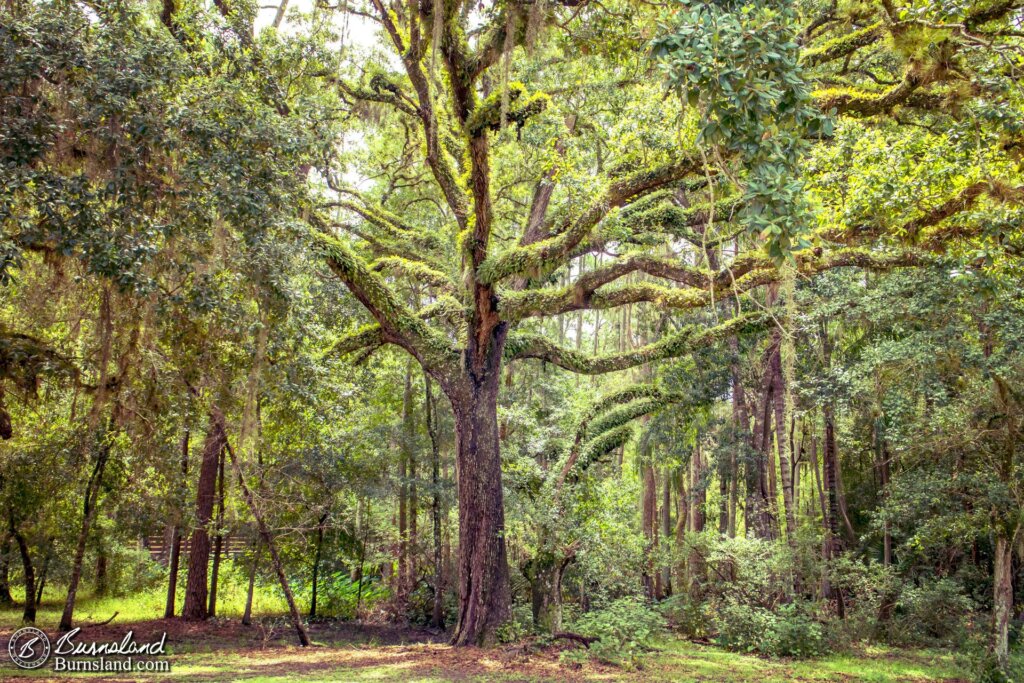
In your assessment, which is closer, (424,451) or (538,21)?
(538,21)

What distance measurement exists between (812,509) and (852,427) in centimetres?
705

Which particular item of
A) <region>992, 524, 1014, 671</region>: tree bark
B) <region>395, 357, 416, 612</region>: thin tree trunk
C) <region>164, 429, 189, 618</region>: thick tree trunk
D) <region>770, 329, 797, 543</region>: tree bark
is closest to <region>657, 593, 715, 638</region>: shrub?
<region>770, 329, 797, 543</region>: tree bark

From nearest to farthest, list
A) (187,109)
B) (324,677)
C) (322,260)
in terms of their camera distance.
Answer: (187,109) → (324,677) → (322,260)

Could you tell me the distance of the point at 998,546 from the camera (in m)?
9.22

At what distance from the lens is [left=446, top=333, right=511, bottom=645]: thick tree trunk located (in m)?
8.93

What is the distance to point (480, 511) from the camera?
358 inches

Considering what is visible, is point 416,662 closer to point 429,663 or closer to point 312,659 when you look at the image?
point 429,663

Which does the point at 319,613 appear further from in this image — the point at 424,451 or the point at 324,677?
the point at 324,677

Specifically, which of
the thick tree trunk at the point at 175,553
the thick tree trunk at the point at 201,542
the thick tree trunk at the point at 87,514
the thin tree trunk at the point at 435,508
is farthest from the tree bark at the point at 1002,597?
the thick tree trunk at the point at 175,553

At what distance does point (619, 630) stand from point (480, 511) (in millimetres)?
2488

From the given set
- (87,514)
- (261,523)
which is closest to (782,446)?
(261,523)

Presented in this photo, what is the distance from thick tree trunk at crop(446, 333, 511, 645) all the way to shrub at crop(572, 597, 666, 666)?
130cm

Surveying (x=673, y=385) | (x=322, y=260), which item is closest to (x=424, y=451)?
(x=673, y=385)

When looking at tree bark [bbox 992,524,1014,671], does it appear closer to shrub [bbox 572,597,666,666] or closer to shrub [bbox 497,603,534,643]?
shrub [bbox 572,597,666,666]
